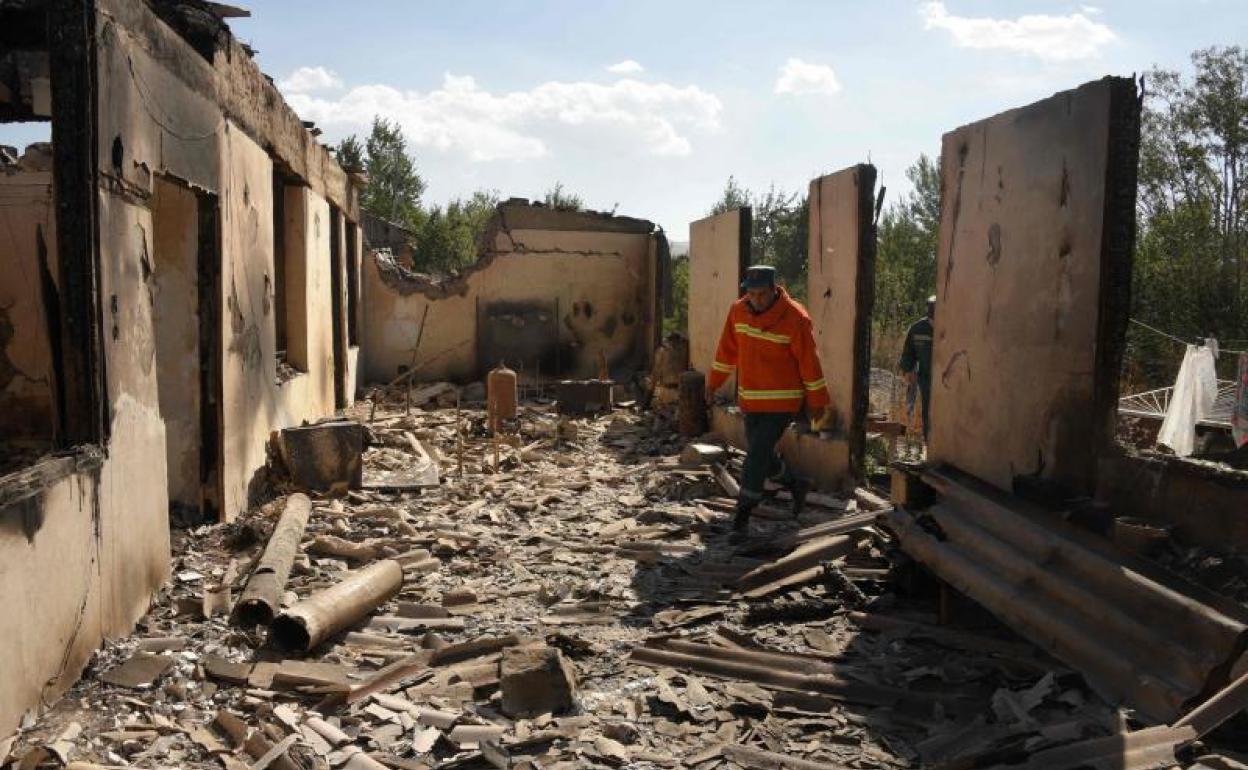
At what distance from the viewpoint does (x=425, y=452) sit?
36.6ft

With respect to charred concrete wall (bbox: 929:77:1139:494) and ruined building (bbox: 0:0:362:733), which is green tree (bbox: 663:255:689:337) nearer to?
ruined building (bbox: 0:0:362:733)

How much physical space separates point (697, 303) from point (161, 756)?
10.6m

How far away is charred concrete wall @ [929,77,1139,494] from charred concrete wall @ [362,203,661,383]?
12.6 m

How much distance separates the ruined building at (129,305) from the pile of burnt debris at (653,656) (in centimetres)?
45

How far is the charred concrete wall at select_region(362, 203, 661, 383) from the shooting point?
18688mm

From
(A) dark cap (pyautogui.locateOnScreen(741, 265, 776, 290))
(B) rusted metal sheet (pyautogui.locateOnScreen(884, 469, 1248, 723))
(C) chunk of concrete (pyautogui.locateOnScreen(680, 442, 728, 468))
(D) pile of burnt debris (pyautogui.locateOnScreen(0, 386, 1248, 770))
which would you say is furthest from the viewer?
(C) chunk of concrete (pyautogui.locateOnScreen(680, 442, 728, 468))

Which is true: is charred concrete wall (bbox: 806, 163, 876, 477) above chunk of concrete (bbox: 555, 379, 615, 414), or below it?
above

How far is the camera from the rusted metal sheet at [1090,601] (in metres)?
3.57

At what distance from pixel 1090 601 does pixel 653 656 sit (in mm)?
2128

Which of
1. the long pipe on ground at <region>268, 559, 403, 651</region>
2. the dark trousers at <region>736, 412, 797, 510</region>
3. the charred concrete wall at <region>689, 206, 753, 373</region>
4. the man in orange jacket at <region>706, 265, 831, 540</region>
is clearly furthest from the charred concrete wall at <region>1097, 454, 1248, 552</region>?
the charred concrete wall at <region>689, 206, 753, 373</region>

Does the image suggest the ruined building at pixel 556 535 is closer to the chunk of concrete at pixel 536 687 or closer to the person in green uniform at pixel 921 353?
the chunk of concrete at pixel 536 687

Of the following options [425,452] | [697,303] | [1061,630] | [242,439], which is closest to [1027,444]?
[1061,630]

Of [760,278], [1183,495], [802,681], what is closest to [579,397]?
[760,278]

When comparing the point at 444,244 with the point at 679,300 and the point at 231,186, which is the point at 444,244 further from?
the point at 231,186
